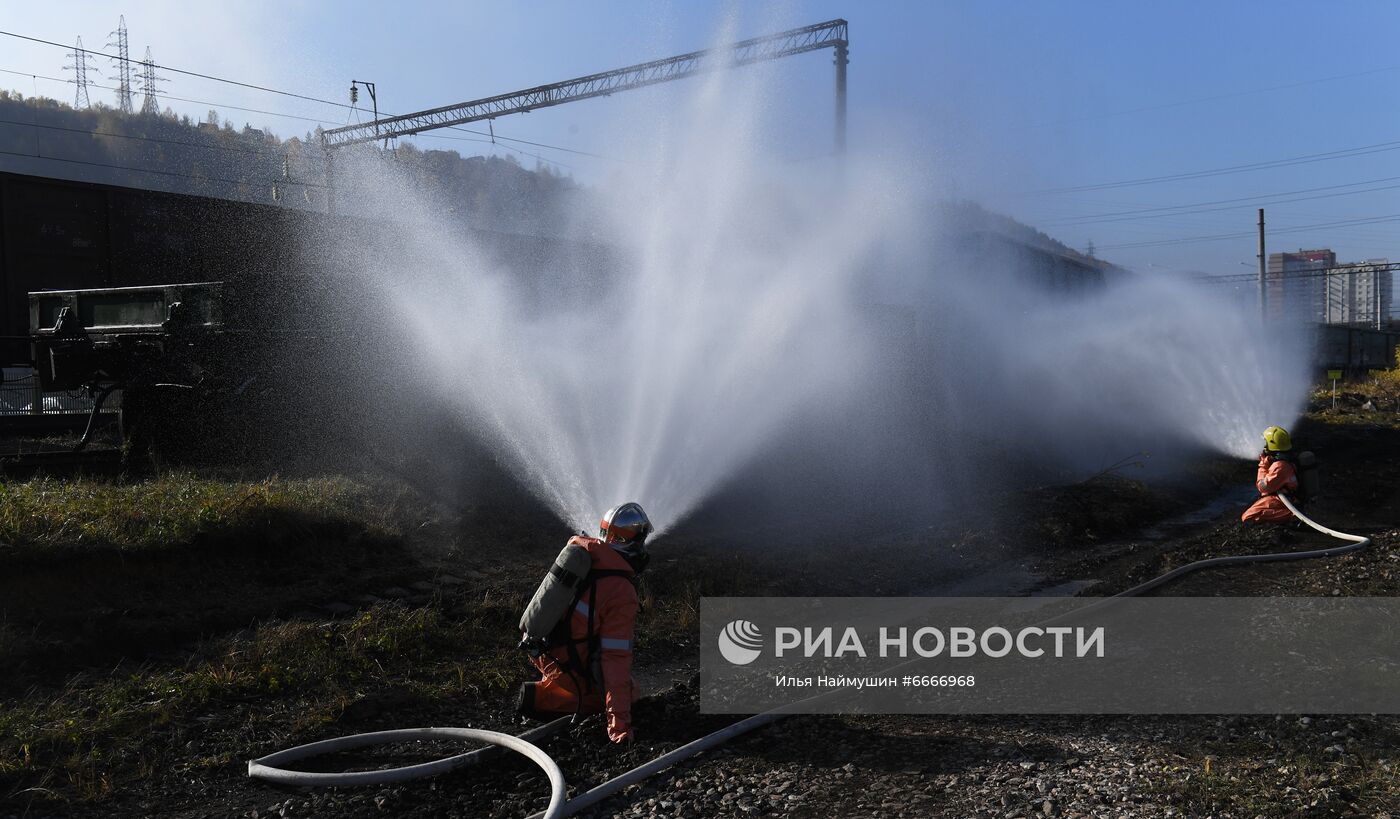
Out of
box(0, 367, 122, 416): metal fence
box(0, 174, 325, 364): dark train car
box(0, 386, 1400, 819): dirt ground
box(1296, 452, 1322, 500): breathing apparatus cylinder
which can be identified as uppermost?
box(0, 174, 325, 364): dark train car

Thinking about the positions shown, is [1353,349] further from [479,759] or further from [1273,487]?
[479,759]

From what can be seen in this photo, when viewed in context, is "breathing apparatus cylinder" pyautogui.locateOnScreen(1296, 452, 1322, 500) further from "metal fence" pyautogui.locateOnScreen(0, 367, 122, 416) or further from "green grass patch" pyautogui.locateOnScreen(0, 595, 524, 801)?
"metal fence" pyautogui.locateOnScreen(0, 367, 122, 416)

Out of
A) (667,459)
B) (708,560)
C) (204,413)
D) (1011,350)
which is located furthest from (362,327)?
(1011,350)

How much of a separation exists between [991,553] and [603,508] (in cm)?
540

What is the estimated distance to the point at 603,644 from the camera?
247 inches

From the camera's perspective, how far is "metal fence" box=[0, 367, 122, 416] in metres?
17.7

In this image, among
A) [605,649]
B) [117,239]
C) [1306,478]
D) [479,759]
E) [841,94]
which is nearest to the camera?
[479,759]

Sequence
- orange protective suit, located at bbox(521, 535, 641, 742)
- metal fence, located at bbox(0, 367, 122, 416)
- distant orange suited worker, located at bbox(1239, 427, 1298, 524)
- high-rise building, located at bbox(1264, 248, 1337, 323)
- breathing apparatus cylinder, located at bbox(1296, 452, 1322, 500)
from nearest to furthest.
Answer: orange protective suit, located at bbox(521, 535, 641, 742) → distant orange suited worker, located at bbox(1239, 427, 1298, 524) → breathing apparatus cylinder, located at bbox(1296, 452, 1322, 500) → metal fence, located at bbox(0, 367, 122, 416) → high-rise building, located at bbox(1264, 248, 1337, 323)

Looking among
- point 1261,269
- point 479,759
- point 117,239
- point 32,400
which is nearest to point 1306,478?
point 479,759

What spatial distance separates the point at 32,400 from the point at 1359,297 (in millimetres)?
209527

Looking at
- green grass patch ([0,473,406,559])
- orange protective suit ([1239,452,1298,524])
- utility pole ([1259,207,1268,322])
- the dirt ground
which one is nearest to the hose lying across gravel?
the dirt ground

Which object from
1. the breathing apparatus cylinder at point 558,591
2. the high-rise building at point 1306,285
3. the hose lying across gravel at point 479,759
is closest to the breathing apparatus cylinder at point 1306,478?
the hose lying across gravel at point 479,759

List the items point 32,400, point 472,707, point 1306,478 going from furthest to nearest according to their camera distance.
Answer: point 32,400 < point 1306,478 < point 472,707

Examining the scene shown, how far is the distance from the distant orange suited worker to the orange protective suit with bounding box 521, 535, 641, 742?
441 inches
